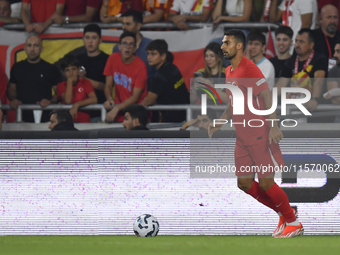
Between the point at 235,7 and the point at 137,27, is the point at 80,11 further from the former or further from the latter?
the point at 235,7

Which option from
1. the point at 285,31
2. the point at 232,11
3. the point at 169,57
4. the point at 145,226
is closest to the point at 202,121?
the point at 145,226

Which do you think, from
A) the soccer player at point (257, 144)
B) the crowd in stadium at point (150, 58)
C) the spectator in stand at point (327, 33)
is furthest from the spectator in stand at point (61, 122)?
the spectator in stand at point (327, 33)

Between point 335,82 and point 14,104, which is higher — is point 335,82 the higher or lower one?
the higher one

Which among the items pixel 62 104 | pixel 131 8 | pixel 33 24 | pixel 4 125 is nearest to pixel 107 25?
pixel 131 8

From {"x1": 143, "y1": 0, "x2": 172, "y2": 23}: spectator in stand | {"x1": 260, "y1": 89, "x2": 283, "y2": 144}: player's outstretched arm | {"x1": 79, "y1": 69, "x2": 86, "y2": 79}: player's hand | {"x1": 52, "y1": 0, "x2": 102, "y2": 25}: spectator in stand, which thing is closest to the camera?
{"x1": 260, "y1": 89, "x2": 283, "y2": 144}: player's outstretched arm

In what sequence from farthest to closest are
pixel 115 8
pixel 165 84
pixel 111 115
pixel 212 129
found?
pixel 115 8, pixel 165 84, pixel 111 115, pixel 212 129

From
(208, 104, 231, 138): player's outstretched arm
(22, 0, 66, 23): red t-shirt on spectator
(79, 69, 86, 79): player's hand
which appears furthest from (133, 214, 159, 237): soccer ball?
(22, 0, 66, 23): red t-shirt on spectator

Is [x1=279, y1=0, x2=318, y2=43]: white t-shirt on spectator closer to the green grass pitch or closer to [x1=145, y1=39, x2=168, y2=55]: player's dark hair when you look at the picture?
[x1=145, y1=39, x2=168, y2=55]: player's dark hair

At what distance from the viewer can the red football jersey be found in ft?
A: 13.1

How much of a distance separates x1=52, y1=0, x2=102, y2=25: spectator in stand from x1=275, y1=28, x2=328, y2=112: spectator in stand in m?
2.70

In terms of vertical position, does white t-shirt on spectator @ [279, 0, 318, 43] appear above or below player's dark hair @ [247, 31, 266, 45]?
above

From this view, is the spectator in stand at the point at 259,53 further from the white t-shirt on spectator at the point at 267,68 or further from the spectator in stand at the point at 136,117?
the spectator in stand at the point at 136,117

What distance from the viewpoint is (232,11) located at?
594cm

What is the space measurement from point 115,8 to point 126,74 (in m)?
1.17
